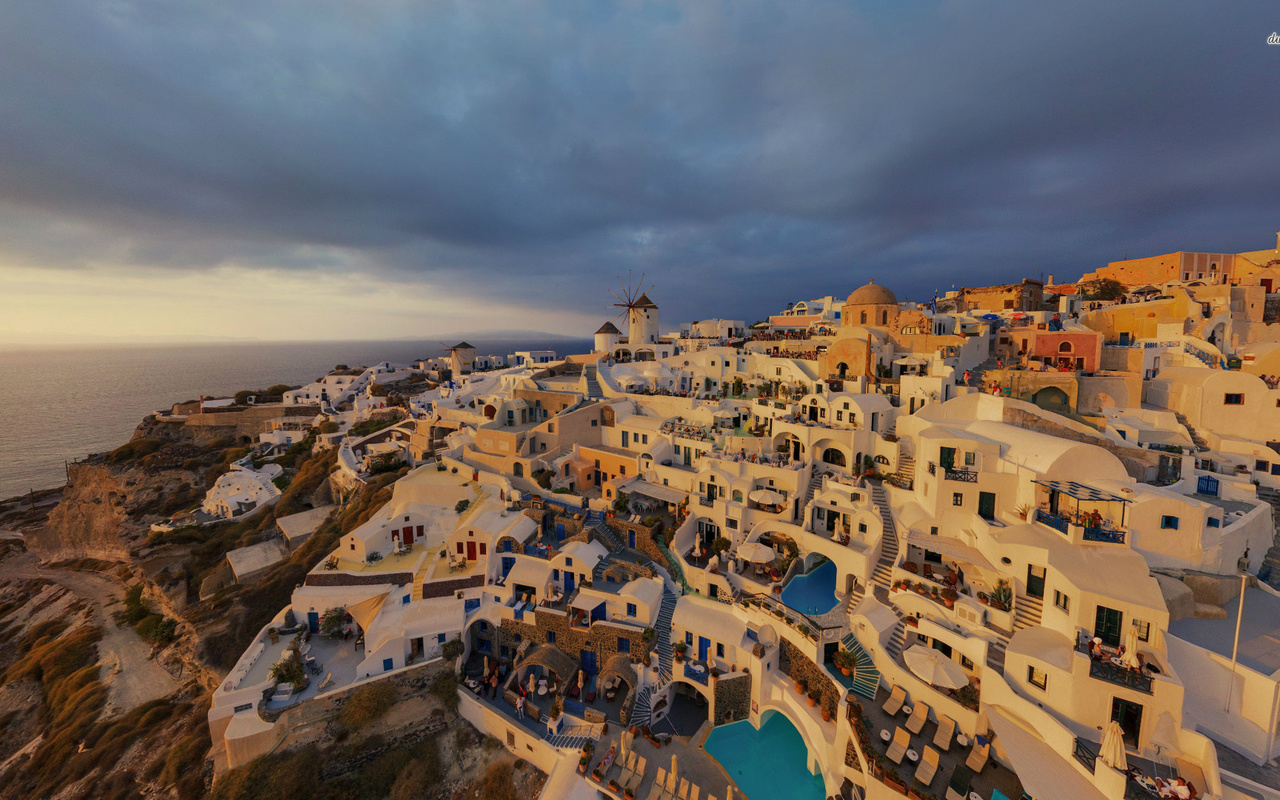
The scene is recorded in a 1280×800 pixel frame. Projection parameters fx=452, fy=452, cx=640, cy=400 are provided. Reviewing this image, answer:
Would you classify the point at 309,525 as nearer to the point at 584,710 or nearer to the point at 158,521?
the point at 158,521

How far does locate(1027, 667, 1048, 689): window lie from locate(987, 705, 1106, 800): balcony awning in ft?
3.94

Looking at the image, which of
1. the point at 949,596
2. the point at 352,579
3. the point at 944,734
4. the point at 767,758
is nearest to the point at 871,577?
the point at 949,596

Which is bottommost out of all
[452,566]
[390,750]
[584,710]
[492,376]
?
[390,750]

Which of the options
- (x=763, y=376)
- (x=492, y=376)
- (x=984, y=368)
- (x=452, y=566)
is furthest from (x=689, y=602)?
(x=492, y=376)

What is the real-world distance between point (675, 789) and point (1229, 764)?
54.3 ft

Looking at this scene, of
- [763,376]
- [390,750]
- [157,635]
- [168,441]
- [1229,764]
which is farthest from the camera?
[168,441]

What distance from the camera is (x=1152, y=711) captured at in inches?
496

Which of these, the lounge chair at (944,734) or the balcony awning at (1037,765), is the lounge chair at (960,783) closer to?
the lounge chair at (944,734)

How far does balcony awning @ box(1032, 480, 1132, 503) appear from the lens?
16484 mm

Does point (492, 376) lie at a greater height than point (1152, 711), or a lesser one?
greater

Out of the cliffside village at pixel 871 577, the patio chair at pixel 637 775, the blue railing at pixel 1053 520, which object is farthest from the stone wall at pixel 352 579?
the blue railing at pixel 1053 520

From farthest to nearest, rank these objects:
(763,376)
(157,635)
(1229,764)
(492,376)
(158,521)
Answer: (492,376)
(158,521)
(763,376)
(157,635)
(1229,764)

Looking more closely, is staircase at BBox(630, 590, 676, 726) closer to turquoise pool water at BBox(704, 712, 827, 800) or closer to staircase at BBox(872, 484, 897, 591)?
turquoise pool water at BBox(704, 712, 827, 800)

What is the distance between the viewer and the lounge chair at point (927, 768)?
13648 mm
